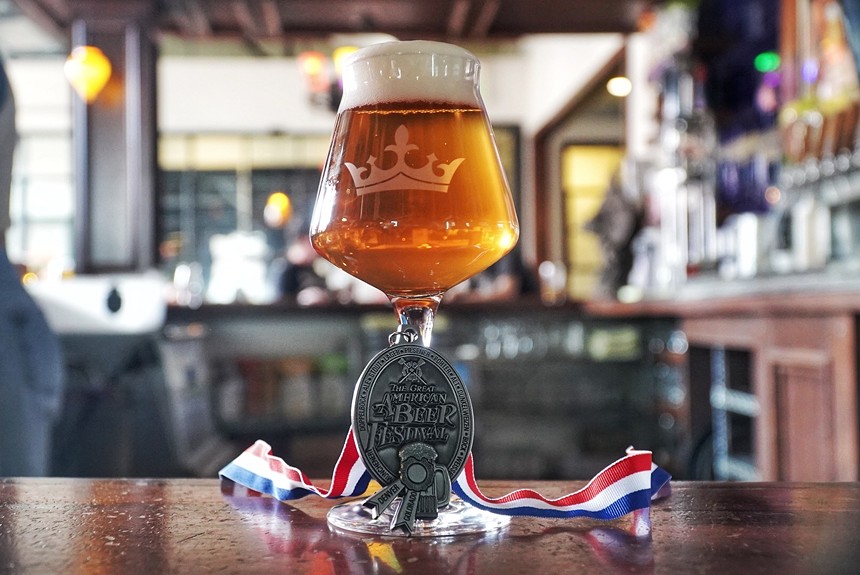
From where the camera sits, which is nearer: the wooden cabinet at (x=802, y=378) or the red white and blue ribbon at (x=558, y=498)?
the red white and blue ribbon at (x=558, y=498)

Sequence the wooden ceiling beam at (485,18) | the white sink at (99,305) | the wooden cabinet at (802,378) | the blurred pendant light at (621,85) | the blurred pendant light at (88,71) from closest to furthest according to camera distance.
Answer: the wooden cabinet at (802,378), the white sink at (99,305), the blurred pendant light at (88,71), the wooden ceiling beam at (485,18), the blurred pendant light at (621,85)

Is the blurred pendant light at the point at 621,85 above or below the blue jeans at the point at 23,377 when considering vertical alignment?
above

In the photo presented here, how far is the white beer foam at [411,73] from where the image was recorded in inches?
28.2

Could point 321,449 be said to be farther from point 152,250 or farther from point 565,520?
Result: point 565,520

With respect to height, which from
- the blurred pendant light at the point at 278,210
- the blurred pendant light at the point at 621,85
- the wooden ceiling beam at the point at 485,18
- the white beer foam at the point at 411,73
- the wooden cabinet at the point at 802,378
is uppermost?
the blurred pendant light at the point at 621,85

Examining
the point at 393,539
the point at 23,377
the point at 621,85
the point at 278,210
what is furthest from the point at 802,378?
the point at 278,210

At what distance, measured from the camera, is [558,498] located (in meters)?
0.66

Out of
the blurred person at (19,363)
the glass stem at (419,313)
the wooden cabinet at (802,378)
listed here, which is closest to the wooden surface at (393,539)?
the glass stem at (419,313)

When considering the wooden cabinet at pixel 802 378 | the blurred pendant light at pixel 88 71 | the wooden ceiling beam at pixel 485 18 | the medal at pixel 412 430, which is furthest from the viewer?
the wooden ceiling beam at pixel 485 18

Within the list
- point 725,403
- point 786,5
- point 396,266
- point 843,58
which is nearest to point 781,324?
point 725,403

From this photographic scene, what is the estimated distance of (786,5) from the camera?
462 centimetres

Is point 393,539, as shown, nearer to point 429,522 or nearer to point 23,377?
point 429,522

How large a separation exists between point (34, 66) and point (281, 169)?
312cm

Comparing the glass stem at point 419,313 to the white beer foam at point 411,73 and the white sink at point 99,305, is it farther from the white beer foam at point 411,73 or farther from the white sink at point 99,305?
the white sink at point 99,305
